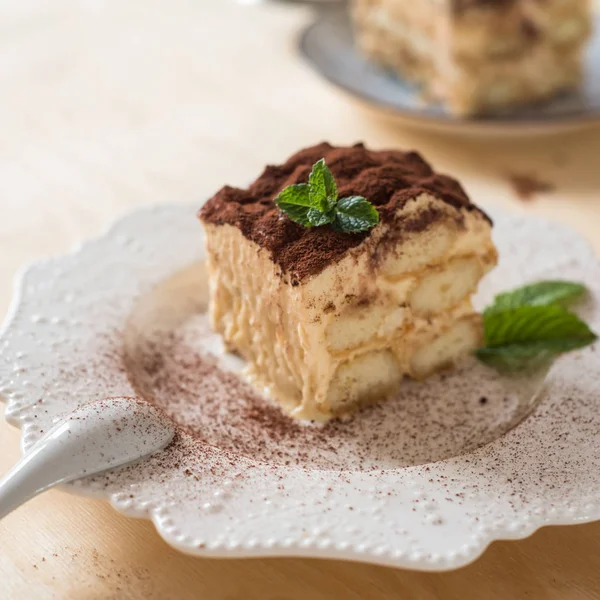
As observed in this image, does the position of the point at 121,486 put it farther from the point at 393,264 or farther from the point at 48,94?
the point at 48,94

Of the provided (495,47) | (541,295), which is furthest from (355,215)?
(495,47)

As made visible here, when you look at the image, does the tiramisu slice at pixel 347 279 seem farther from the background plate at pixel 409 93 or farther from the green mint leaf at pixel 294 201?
the background plate at pixel 409 93

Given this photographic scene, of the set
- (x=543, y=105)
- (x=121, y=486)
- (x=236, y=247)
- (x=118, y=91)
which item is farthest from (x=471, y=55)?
(x=121, y=486)

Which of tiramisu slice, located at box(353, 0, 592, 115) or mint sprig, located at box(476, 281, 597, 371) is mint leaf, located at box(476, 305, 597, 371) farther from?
tiramisu slice, located at box(353, 0, 592, 115)

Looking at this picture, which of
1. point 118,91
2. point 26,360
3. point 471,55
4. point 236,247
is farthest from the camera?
point 118,91

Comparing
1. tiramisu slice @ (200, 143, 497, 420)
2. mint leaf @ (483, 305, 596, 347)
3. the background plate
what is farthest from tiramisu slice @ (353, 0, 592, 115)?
mint leaf @ (483, 305, 596, 347)

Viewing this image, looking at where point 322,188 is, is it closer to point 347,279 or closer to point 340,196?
point 340,196
